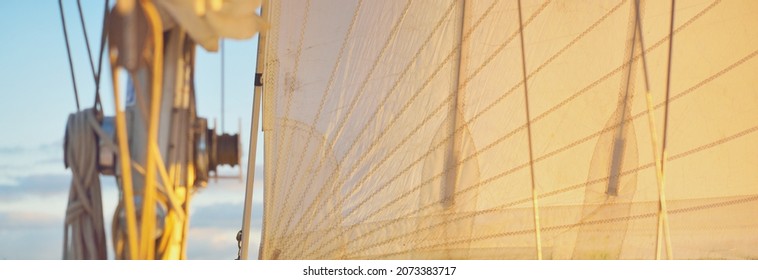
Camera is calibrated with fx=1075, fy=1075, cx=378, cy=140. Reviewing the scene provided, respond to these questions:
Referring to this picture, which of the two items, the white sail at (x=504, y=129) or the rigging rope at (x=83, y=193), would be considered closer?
the rigging rope at (x=83, y=193)

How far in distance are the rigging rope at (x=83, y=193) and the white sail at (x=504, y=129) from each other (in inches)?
33.0

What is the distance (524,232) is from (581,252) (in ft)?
0.40

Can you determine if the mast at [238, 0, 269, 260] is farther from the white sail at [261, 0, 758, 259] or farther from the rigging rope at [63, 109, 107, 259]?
the rigging rope at [63, 109, 107, 259]

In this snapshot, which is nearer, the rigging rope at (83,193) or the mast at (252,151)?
the rigging rope at (83,193)

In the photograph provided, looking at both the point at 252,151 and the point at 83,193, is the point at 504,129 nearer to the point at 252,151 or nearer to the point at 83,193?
the point at 252,151

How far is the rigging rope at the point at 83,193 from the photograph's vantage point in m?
1.26

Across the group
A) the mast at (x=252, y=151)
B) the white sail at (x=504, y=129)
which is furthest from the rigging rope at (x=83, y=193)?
the white sail at (x=504, y=129)

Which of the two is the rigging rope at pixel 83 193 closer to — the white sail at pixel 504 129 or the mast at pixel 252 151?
the mast at pixel 252 151

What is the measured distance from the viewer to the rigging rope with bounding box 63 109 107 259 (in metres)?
1.26

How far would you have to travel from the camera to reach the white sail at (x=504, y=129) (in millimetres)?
2064

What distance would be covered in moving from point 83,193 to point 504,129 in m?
1.06

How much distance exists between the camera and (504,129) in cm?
213

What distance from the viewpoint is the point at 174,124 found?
133cm
